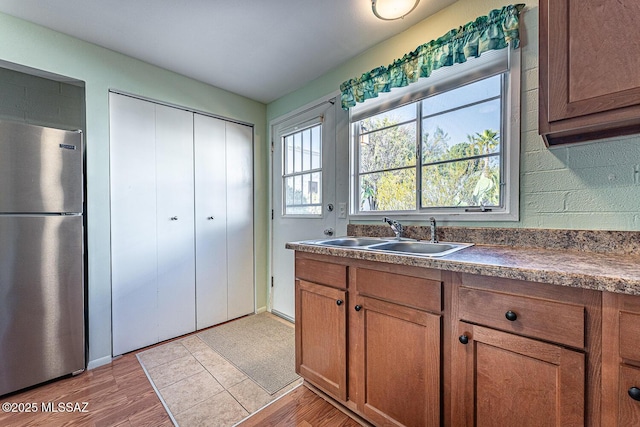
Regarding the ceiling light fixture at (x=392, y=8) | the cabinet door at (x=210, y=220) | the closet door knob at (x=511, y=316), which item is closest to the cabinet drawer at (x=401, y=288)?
the closet door knob at (x=511, y=316)

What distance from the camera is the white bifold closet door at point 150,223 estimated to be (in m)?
2.12

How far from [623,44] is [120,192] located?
9.47ft

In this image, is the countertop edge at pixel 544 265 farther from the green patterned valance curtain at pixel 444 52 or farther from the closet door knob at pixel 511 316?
the green patterned valance curtain at pixel 444 52

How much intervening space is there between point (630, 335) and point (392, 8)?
1806mm

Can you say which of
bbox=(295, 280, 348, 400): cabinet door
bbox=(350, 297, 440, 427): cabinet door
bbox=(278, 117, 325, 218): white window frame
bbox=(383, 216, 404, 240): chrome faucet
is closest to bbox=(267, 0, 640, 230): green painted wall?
bbox=(383, 216, 404, 240): chrome faucet

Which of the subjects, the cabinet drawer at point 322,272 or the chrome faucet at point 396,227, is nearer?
the cabinet drawer at point 322,272

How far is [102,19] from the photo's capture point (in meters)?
1.74

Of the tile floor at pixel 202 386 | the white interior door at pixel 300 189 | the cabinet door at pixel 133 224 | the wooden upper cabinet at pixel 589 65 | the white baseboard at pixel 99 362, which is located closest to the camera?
the wooden upper cabinet at pixel 589 65

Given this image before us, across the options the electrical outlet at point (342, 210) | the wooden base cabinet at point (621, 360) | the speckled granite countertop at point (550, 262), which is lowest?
the wooden base cabinet at point (621, 360)

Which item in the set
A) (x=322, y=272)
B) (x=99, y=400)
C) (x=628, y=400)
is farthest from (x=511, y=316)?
(x=99, y=400)

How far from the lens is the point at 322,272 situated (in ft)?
5.13

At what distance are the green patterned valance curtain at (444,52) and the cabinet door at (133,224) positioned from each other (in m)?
1.74

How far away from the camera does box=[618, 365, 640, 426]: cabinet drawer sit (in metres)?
0.74

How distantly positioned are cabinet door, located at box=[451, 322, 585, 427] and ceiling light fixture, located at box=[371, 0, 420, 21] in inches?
67.6
